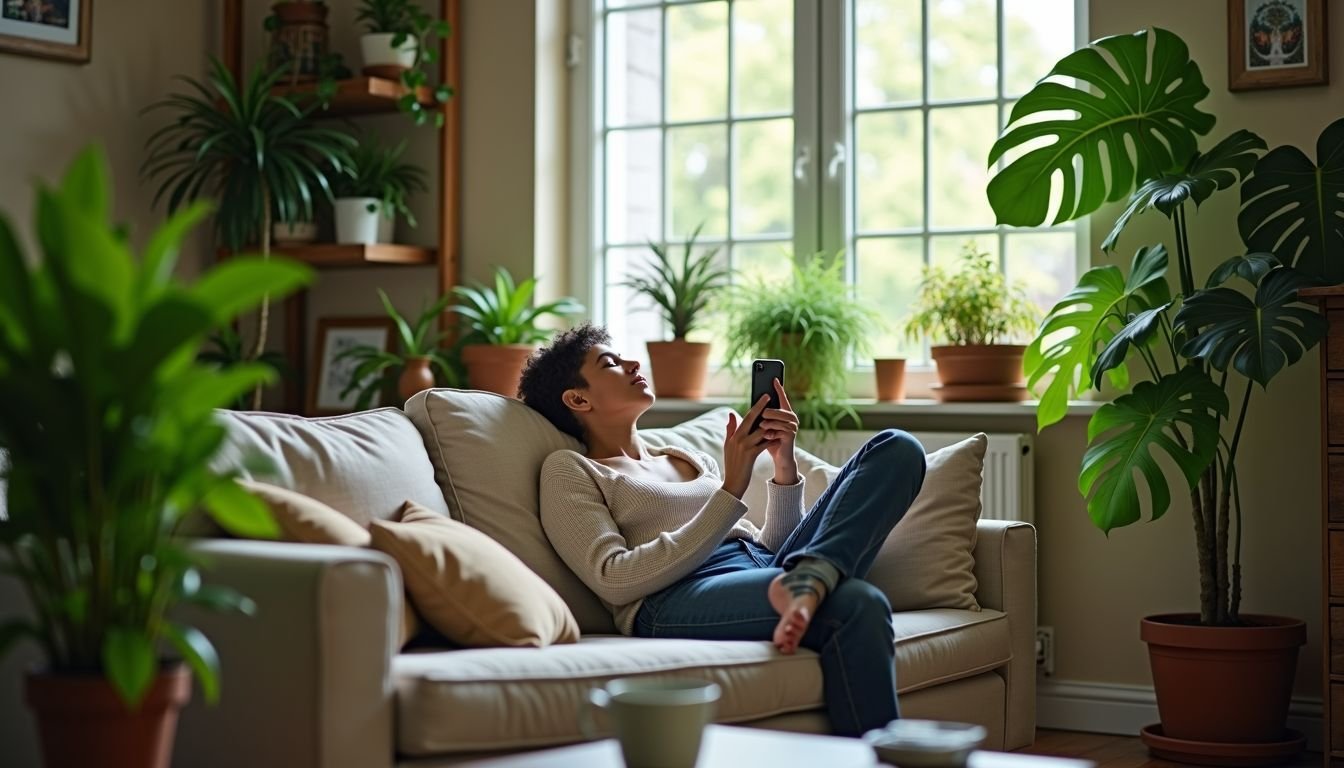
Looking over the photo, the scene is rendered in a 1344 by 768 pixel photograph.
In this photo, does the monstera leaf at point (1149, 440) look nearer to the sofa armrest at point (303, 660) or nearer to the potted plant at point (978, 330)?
the potted plant at point (978, 330)

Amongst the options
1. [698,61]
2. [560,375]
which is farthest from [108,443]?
[698,61]

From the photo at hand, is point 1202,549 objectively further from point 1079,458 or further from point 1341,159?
point 1341,159

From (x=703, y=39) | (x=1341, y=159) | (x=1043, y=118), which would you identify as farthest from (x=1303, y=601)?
(x=703, y=39)

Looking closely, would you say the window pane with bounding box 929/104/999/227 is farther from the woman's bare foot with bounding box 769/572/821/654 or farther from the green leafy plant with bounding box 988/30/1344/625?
the woman's bare foot with bounding box 769/572/821/654

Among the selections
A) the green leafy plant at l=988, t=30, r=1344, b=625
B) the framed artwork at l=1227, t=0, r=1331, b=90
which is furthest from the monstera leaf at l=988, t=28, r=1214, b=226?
the framed artwork at l=1227, t=0, r=1331, b=90

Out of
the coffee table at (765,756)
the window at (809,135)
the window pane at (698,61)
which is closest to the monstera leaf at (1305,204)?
the window at (809,135)

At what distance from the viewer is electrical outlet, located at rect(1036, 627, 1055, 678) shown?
3.73m

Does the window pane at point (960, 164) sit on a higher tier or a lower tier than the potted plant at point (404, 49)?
lower

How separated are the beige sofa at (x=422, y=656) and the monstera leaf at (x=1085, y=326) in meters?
0.61

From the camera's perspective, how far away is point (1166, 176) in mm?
3373

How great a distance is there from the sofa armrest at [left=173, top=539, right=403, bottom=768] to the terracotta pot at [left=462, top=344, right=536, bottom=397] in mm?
2046

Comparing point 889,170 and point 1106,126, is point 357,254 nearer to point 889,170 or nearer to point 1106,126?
point 889,170

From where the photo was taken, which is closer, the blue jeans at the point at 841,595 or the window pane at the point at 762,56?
the blue jeans at the point at 841,595

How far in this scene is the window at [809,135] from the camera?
157 inches
